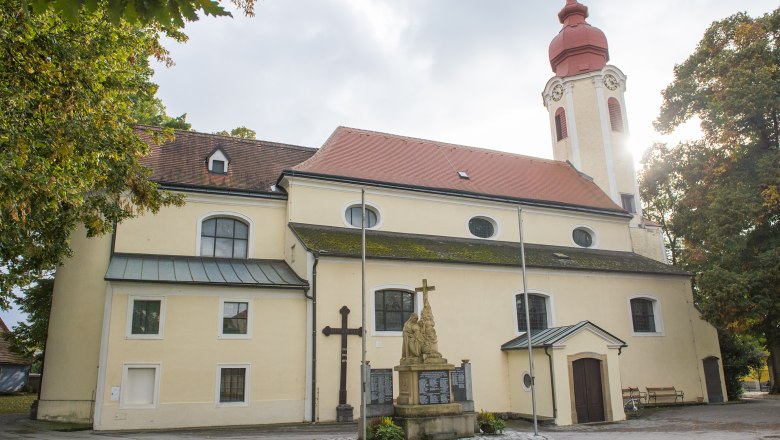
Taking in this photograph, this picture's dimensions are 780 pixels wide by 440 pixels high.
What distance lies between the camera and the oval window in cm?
2078

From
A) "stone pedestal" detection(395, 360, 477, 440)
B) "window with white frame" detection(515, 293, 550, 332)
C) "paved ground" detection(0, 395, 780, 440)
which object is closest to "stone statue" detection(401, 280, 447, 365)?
"stone pedestal" detection(395, 360, 477, 440)

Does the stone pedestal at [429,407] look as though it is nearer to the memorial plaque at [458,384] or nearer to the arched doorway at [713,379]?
the memorial plaque at [458,384]

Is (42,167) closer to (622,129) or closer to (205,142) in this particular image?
(205,142)

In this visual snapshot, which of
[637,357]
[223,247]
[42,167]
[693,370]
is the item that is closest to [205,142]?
[223,247]

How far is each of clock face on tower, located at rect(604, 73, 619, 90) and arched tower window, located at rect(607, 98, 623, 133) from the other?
0.61 m

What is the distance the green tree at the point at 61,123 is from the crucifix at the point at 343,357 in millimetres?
6669

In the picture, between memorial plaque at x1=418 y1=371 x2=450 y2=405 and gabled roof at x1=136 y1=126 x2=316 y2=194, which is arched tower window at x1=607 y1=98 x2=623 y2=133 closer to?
gabled roof at x1=136 y1=126 x2=316 y2=194

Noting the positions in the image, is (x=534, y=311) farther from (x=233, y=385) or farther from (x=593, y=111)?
(x=593, y=111)

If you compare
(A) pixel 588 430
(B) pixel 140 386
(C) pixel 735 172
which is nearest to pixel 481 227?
(C) pixel 735 172

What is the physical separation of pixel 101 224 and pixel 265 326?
622 cm

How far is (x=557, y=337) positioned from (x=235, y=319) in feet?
30.7

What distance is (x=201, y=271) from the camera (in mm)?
17516

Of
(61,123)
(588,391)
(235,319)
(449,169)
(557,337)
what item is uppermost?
(449,169)

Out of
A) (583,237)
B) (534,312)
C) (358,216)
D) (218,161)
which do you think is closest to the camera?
(534,312)
